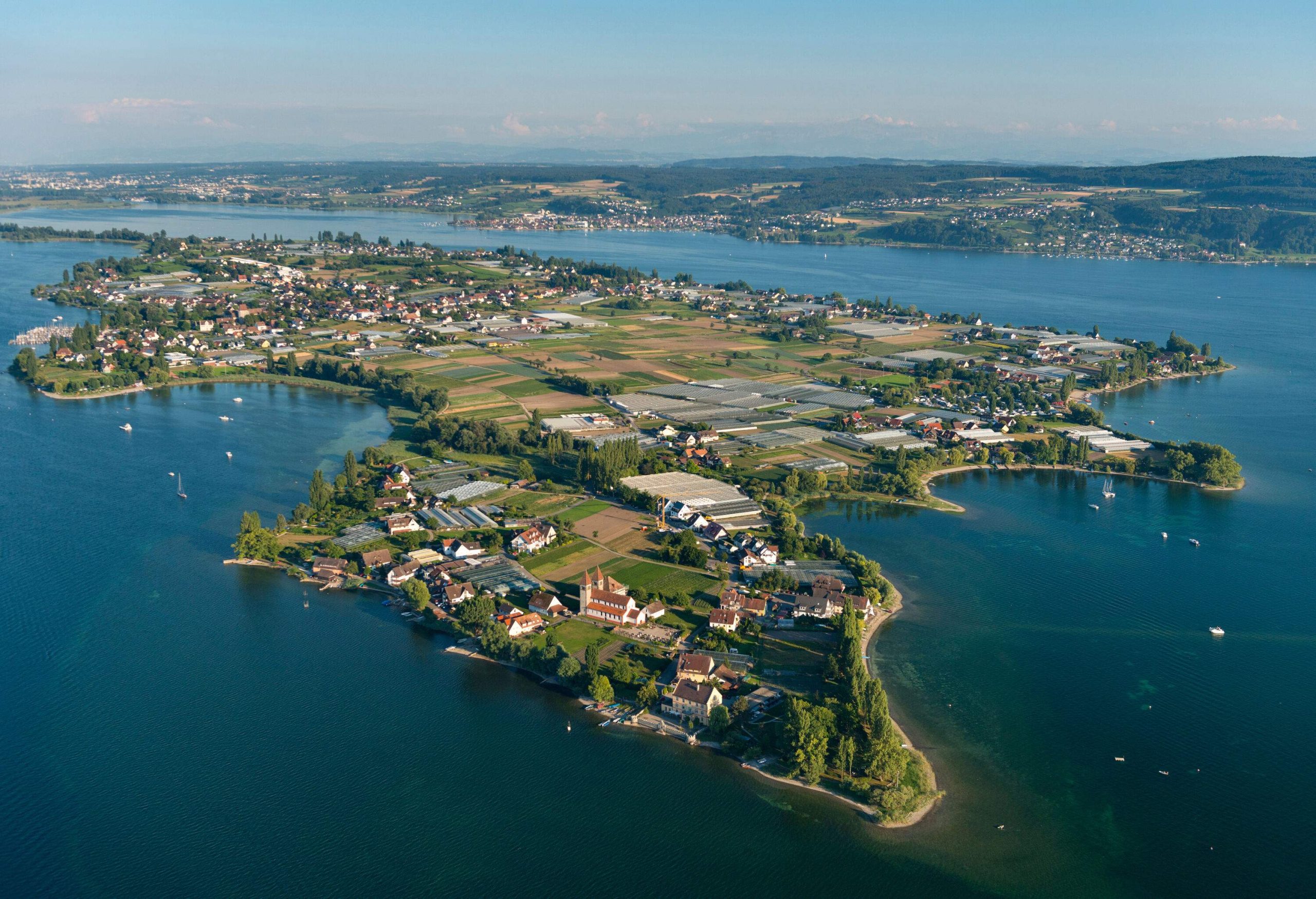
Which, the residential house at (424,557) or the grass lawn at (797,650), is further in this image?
the residential house at (424,557)

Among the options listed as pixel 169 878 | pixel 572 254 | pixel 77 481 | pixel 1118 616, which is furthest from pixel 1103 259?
pixel 169 878

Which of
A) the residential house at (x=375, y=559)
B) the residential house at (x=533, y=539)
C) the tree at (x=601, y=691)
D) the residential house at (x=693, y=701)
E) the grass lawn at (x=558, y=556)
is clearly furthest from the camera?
the residential house at (x=533, y=539)

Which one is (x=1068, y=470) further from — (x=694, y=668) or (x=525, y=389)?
(x=525, y=389)

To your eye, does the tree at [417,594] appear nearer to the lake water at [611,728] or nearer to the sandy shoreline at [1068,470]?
the lake water at [611,728]

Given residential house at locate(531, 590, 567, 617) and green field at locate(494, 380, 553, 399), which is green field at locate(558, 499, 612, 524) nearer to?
residential house at locate(531, 590, 567, 617)

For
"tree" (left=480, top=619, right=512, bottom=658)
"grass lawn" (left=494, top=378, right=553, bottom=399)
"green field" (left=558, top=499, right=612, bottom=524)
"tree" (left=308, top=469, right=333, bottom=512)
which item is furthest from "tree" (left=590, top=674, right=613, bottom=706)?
"grass lawn" (left=494, top=378, right=553, bottom=399)

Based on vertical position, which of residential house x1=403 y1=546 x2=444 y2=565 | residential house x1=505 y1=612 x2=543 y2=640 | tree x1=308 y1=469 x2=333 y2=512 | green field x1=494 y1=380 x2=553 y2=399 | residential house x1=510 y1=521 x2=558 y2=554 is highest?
green field x1=494 y1=380 x2=553 y2=399

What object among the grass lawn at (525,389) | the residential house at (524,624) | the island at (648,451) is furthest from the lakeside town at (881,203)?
the residential house at (524,624)
